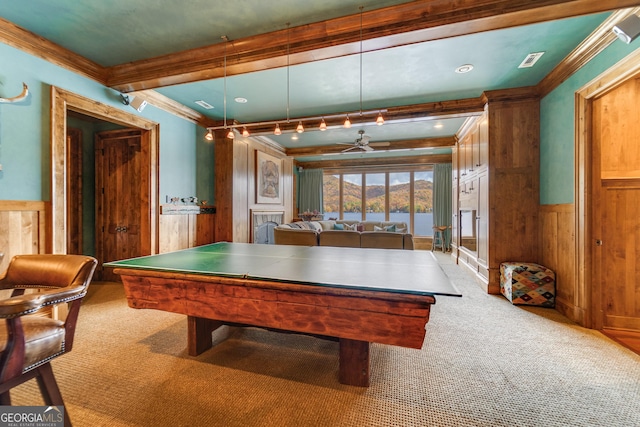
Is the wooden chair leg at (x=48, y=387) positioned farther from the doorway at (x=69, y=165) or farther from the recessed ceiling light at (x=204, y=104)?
the recessed ceiling light at (x=204, y=104)

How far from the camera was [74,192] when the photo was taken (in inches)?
171

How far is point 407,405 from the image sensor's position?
1633 mm

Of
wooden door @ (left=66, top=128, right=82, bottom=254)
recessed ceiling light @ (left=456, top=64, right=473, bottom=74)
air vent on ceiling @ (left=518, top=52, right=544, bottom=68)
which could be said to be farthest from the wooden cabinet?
wooden door @ (left=66, top=128, right=82, bottom=254)

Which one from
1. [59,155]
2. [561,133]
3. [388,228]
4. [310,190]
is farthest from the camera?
[310,190]

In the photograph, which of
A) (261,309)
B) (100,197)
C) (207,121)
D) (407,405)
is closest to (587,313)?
(407,405)

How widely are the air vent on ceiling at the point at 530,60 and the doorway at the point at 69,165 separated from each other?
509 centimetres

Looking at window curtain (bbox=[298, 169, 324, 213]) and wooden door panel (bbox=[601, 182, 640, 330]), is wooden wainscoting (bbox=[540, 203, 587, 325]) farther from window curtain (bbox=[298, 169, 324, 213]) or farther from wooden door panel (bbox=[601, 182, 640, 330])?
window curtain (bbox=[298, 169, 324, 213])

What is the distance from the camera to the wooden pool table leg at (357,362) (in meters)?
1.80

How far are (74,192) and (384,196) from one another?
25.9 ft

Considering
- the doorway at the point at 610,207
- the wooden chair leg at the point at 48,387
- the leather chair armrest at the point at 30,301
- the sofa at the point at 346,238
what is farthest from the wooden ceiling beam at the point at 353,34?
the wooden chair leg at the point at 48,387

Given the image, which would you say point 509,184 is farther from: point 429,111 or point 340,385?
point 340,385

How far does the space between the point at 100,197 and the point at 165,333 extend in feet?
10.8

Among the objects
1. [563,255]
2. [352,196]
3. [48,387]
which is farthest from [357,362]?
[352,196]

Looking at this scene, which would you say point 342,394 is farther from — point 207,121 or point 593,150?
point 207,121
